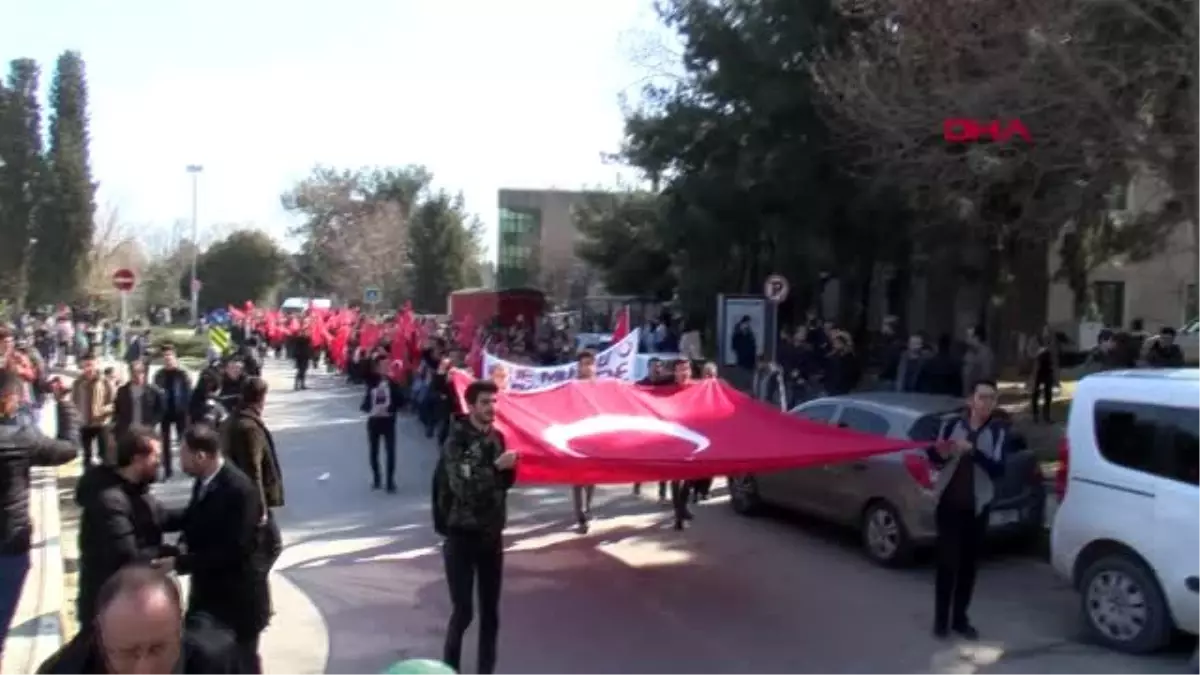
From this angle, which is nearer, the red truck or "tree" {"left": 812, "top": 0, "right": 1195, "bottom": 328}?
"tree" {"left": 812, "top": 0, "right": 1195, "bottom": 328}

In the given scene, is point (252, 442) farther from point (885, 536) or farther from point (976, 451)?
point (885, 536)

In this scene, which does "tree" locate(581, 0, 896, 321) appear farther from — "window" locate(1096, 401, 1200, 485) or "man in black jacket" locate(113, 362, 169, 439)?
"window" locate(1096, 401, 1200, 485)

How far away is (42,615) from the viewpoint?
826 cm

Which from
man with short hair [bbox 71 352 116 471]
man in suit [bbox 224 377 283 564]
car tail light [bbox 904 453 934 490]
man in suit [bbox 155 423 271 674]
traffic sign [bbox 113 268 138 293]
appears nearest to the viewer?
man in suit [bbox 155 423 271 674]

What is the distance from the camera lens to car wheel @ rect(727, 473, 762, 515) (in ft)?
44.0

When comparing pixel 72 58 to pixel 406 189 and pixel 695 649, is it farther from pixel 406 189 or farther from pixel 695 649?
pixel 695 649

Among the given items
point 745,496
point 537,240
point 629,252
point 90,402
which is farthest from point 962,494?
point 537,240

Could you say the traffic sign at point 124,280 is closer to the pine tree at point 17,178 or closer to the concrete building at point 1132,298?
the concrete building at point 1132,298

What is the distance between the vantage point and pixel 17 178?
6750 cm

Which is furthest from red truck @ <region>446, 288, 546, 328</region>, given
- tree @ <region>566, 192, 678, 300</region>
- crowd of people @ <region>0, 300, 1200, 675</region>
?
crowd of people @ <region>0, 300, 1200, 675</region>

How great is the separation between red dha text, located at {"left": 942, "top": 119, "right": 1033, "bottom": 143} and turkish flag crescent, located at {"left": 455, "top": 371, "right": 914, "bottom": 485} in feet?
23.4

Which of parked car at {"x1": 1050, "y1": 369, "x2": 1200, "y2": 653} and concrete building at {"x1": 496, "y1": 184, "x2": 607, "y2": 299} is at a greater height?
concrete building at {"x1": 496, "y1": 184, "x2": 607, "y2": 299}

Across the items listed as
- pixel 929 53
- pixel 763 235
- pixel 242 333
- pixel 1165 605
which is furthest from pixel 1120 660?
pixel 242 333

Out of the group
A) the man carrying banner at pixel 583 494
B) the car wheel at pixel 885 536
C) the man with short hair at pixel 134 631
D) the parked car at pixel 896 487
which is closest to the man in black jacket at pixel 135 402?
the man carrying banner at pixel 583 494
